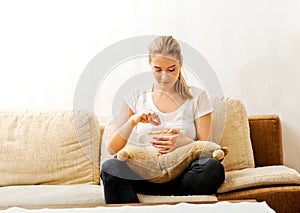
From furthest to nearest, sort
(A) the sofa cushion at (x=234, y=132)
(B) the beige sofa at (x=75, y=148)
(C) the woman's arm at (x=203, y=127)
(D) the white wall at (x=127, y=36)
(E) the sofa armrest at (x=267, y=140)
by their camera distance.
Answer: (D) the white wall at (x=127, y=36) < (E) the sofa armrest at (x=267, y=140) < (A) the sofa cushion at (x=234, y=132) < (B) the beige sofa at (x=75, y=148) < (C) the woman's arm at (x=203, y=127)

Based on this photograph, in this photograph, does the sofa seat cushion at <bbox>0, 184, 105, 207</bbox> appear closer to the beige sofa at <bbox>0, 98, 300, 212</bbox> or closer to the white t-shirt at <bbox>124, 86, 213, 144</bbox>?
the beige sofa at <bbox>0, 98, 300, 212</bbox>

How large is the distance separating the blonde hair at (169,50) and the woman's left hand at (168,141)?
18cm

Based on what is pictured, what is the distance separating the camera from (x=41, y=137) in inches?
118

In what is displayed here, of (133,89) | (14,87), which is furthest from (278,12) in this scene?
(14,87)

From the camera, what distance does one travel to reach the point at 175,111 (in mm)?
2621

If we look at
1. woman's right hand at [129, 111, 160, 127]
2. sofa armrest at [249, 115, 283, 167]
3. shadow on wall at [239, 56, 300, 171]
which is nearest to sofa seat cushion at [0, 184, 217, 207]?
woman's right hand at [129, 111, 160, 127]

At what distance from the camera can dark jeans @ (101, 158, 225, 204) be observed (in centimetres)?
252

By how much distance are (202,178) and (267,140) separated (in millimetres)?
746

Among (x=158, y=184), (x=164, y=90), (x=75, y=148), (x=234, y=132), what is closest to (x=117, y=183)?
(x=158, y=184)

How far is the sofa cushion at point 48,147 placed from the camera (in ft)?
9.69

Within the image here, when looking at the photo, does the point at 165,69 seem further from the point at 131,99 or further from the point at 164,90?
the point at 131,99

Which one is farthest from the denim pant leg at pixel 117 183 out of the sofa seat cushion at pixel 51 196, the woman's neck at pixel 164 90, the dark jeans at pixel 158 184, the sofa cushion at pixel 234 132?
the sofa cushion at pixel 234 132

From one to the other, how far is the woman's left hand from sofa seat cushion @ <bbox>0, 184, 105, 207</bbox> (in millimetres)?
373

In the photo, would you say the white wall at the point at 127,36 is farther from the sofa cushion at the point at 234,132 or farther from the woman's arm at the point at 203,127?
the woman's arm at the point at 203,127
